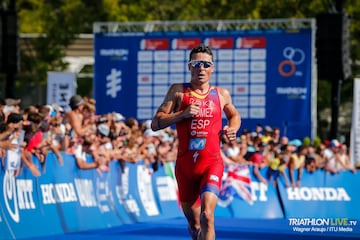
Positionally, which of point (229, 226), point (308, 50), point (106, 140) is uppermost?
point (308, 50)

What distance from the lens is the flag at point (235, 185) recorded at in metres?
24.6

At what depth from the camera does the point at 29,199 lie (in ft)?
53.5

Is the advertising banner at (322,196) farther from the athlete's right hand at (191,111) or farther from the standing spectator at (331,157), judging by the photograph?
the athlete's right hand at (191,111)

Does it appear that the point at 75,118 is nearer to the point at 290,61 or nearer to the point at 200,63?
the point at 200,63

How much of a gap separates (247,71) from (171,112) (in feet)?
56.7

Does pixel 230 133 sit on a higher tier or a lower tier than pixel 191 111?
lower

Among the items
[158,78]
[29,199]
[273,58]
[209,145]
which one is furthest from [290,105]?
[209,145]

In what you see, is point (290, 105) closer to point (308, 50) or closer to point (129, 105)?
point (308, 50)

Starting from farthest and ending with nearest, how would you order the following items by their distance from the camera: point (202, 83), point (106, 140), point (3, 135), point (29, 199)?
1. point (106, 140)
2. point (29, 199)
3. point (3, 135)
4. point (202, 83)

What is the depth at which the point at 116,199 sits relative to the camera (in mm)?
20266

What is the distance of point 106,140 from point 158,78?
359 inches

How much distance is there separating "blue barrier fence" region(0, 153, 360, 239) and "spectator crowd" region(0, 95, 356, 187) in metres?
0.18

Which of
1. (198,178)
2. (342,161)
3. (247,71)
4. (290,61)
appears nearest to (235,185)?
(342,161)

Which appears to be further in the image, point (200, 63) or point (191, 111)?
point (200, 63)
